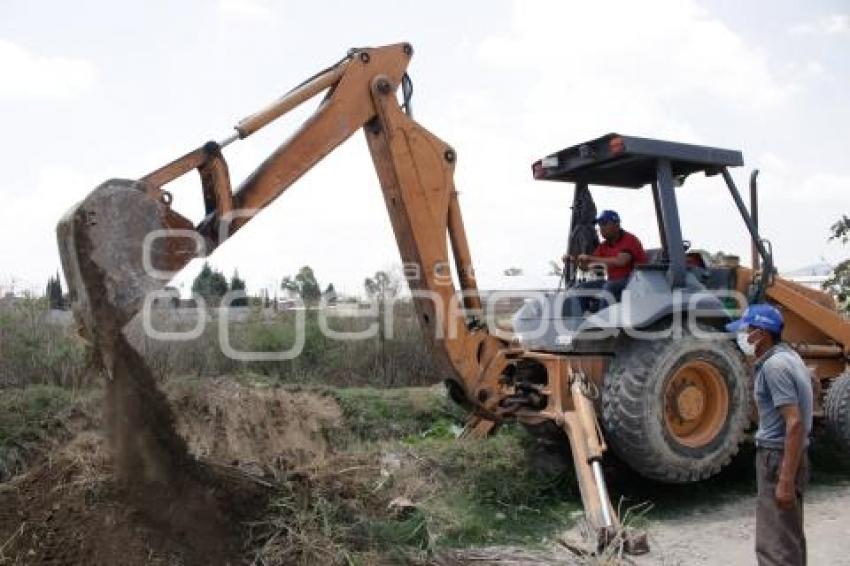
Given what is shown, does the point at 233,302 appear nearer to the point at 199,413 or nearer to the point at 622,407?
the point at 199,413

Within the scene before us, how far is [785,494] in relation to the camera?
399cm

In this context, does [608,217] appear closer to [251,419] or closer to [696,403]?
[696,403]

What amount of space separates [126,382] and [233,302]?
24.5 feet

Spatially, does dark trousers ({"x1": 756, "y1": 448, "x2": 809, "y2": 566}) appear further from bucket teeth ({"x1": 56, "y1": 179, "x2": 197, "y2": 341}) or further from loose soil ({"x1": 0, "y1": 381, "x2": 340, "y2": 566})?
bucket teeth ({"x1": 56, "y1": 179, "x2": 197, "y2": 341})

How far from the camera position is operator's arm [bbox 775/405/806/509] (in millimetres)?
3986

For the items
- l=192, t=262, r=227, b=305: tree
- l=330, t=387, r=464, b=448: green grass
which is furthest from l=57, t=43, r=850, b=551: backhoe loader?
l=192, t=262, r=227, b=305: tree

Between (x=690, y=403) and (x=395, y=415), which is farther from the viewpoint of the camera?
(x=395, y=415)

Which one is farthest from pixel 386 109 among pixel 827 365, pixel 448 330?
pixel 827 365

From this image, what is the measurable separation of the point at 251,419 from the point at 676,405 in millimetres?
4093

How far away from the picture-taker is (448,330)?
5.84 metres

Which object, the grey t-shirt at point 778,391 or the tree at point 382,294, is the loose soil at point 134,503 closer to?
the grey t-shirt at point 778,391

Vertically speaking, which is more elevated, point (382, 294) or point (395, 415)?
point (382, 294)

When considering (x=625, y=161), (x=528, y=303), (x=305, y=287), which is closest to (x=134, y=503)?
(x=528, y=303)

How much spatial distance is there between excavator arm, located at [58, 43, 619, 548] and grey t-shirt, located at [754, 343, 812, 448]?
53.7 inches
